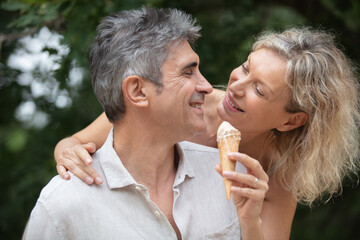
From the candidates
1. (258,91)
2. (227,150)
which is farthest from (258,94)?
(227,150)

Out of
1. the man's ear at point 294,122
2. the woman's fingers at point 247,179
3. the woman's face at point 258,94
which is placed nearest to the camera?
the woman's fingers at point 247,179

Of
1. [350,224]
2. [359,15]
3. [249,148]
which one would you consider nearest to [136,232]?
[249,148]

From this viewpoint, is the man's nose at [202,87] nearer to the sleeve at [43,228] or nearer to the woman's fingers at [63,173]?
the woman's fingers at [63,173]

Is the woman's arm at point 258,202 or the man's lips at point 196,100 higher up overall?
the man's lips at point 196,100

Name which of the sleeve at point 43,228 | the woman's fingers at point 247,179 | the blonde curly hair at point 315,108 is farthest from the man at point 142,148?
the blonde curly hair at point 315,108

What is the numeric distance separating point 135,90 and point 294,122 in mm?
1173

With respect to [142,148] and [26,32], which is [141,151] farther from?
[26,32]

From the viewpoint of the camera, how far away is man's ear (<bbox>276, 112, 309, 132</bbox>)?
9.95 ft

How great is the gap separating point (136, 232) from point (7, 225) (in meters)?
2.90

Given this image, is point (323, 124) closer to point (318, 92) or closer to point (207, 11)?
point (318, 92)

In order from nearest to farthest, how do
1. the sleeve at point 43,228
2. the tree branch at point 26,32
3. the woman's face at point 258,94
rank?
the sleeve at point 43,228
the woman's face at point 258,94
the tree branch at point 26,32

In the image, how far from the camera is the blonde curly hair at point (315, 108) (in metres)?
2.86

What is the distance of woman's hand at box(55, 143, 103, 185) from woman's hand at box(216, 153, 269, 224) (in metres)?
0.66

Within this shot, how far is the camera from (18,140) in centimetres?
509
